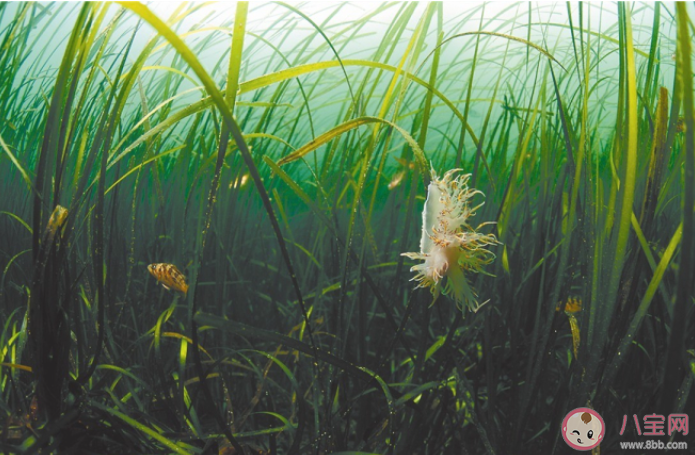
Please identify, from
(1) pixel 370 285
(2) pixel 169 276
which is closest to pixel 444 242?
(1) pixel 370 285

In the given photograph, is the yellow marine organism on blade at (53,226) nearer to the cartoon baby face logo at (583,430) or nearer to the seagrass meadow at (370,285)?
the seagrass meadow at (370,285)

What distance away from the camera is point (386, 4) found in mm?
843

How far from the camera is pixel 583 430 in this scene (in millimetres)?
610

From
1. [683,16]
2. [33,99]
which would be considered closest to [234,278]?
[33,99]

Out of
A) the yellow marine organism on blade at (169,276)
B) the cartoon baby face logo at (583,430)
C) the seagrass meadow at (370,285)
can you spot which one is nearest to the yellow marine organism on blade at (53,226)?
the seagrass meadow at (370,285)

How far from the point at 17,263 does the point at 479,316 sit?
1027 mm

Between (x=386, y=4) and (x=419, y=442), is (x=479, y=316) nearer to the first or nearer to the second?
(x=419, y=442)

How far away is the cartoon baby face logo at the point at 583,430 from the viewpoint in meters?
0.61

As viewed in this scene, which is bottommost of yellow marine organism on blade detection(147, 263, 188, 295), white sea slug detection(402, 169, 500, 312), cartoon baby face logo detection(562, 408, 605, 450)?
cartoon baby face logo detection(562, 408, 605, 450)

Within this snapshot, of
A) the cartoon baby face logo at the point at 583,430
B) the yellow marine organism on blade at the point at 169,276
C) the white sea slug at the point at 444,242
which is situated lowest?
the cartoon baby face logo at the point at 583,430

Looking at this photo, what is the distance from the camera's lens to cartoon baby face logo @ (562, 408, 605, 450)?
0.61 m

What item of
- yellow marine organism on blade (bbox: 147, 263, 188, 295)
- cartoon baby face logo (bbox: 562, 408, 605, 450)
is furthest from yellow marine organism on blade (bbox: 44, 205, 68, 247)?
cartoon baby face logo (bbox: 562, 408, 605, 450)

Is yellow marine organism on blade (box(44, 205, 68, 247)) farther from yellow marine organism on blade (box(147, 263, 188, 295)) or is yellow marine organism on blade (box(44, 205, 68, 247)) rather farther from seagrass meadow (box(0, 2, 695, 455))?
yellow marine organism on blade (box(147, 263, 188, 295))

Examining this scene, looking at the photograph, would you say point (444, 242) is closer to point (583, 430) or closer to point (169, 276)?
point (583, 430)
